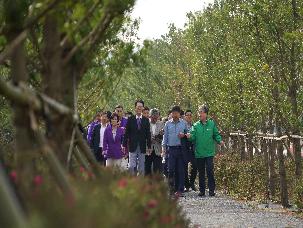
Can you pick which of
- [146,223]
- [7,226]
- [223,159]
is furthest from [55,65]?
[223,159]

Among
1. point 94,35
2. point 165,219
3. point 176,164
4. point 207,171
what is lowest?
point 165,219

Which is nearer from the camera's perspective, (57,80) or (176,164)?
(57,80)

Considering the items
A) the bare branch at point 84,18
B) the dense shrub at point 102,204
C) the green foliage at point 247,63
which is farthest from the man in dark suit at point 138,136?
the bare branch at point 84,18

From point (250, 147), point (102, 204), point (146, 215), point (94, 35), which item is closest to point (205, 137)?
point (250, 147)

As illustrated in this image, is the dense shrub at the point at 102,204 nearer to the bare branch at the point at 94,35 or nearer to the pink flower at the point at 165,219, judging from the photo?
the pink flower at the point at 165,219

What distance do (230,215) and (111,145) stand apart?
3.98 meters

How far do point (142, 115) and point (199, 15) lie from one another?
62.9 feet

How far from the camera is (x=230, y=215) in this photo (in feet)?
47.8

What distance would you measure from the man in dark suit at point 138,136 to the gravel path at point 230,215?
145 cm

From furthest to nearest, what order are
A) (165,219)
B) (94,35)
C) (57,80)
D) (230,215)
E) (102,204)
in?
(230,215) < (94,35) < (57,80) < (165,219) < (102,204)

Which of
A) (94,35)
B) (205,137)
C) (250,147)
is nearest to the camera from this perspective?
(94,35)

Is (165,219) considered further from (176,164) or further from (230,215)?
(176,164)

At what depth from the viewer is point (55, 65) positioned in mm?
7086

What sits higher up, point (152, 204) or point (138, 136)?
point (138, 136)
